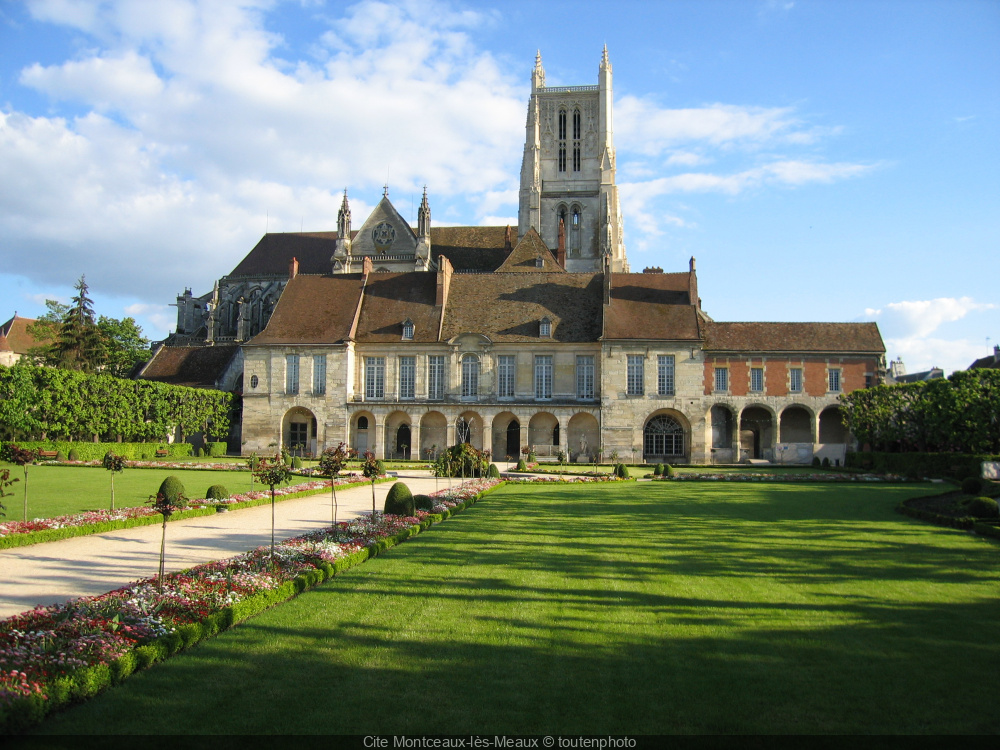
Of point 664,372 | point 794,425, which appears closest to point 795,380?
point 794,425

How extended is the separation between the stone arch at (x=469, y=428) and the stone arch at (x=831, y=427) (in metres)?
19.0

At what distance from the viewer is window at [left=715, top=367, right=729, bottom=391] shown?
1580 inches

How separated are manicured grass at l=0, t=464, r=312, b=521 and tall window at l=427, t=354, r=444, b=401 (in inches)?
548

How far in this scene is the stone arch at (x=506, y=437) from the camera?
41188mm

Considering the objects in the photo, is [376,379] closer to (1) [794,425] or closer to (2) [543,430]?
(2) [543,430]

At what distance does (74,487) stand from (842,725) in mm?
20962

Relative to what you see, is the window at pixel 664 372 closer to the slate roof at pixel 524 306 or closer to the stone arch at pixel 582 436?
the slate roof at pixel 524 306

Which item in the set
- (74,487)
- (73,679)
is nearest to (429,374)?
(74,487)

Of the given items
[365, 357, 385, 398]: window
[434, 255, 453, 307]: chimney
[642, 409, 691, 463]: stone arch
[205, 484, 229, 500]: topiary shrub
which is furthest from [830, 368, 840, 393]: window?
[205, 484, 229, 500]: topiary shrub

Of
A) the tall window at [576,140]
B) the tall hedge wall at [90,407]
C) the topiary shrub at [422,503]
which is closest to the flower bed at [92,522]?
the topiary shrub at [422,503]

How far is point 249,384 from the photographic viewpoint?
42625mm

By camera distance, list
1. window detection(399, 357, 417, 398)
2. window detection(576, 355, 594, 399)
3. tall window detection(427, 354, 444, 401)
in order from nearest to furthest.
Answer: window detection(576, 355, 594, 399) → tall window detection(427, 354, 444, 401) → window detection(399, 357, 417, 398)

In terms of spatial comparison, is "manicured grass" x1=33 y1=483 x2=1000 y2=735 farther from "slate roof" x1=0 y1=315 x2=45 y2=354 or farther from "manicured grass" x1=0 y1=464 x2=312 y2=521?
"slate roof" x1=0 y1=315 x2=45 y2=354

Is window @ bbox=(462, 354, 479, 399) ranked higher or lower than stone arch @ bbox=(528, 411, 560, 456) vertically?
higher
